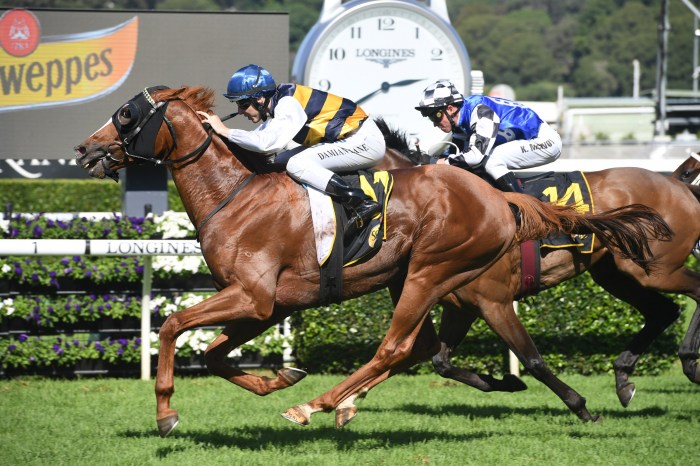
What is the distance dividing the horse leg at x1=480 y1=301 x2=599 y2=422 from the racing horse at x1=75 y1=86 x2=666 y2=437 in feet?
1.37

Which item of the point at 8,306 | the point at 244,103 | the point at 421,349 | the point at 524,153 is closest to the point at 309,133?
the point at 244,103

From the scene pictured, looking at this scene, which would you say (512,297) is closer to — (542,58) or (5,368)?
(5,368)

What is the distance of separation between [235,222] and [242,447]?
1.18 meters

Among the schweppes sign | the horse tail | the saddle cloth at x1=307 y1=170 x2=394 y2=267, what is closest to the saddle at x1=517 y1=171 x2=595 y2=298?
the horse tail

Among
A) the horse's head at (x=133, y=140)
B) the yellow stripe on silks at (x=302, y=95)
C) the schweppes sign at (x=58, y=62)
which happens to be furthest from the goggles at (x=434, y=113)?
the schweppes sign at (x=58, y=62)

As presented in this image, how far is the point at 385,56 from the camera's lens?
9.97 metres

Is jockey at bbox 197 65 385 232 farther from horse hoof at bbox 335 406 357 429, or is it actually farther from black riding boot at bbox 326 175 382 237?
horse hoof at bbox 335 406 357 429

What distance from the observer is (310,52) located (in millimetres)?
9570

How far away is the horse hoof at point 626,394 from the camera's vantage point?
20.2 feet

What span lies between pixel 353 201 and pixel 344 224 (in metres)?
0.14

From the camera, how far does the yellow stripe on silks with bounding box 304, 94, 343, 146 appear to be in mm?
5293

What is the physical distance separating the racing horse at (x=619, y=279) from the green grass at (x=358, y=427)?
30 cm

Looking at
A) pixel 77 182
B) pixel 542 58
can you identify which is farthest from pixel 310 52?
pixel 542 58

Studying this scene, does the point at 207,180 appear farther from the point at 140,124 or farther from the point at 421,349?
the point at 421,349
